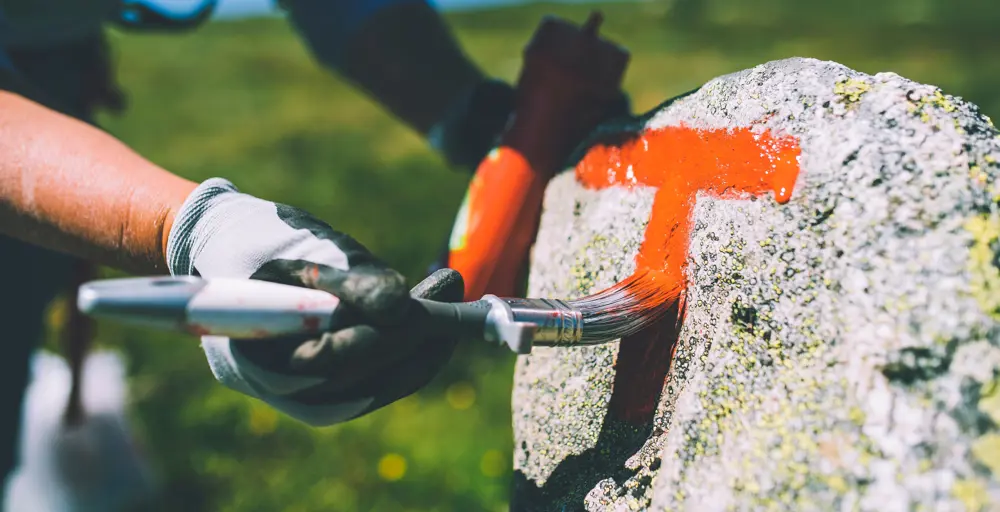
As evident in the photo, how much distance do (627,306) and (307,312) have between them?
1.74 ft

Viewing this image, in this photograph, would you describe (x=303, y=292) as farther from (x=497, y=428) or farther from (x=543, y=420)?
(x=497, y=428)

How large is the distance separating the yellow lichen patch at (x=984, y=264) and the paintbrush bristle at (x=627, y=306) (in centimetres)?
49

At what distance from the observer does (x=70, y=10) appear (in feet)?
6.81

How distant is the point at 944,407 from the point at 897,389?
0.05 m

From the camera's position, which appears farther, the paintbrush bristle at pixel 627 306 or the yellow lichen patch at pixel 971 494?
the paintbrush bristle at pixel 627 306

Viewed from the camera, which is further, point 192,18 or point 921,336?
point 192,18

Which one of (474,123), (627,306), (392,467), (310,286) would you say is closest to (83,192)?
(310,286)

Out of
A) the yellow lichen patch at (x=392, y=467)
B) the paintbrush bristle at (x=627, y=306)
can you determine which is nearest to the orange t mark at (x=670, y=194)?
the paintbrush bristle at (x=627, y=306)

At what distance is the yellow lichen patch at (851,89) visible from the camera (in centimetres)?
109

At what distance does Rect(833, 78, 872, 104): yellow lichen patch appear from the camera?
1.09 metres

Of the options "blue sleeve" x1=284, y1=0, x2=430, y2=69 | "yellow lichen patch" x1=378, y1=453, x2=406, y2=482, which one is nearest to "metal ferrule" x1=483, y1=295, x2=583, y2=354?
"blue sleeve" x1=284, y1=0, x2=430, y2=69

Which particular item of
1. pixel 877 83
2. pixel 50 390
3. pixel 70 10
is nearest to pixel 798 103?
pixel 877 83

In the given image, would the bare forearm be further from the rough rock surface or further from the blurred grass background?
the blurred grass background

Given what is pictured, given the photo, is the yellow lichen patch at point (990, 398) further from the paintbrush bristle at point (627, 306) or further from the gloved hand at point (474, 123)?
the gloved hand at point (474, 123)
